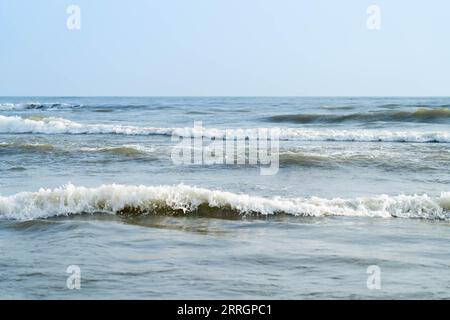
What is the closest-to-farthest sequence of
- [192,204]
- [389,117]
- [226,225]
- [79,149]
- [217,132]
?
[226,225] < [192,204] < [79,149] < [217,132] < [389,117]

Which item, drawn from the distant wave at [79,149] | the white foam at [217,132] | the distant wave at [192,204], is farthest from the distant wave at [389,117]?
the distant wave at [192,204]

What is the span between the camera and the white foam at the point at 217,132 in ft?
65.6

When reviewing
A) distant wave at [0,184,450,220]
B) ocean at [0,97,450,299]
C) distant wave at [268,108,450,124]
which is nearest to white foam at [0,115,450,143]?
ocean at [0,97,450,299]

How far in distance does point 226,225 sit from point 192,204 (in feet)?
3.86

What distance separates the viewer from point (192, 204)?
9.26 m

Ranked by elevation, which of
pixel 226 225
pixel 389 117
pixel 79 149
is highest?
pixel 389 117

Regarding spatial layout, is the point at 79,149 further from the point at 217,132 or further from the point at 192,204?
the point at 192,204

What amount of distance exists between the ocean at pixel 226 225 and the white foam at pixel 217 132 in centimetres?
327

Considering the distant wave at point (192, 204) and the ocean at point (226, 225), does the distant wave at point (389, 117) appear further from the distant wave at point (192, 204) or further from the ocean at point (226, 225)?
the distant wave at point (192, 204)

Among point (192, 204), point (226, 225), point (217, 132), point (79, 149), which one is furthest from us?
point (217, 132)

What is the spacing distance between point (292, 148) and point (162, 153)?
12.5ft

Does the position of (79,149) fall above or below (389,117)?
below

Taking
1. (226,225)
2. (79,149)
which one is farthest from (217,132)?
(226,225)

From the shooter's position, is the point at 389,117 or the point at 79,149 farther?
the point at 389,117
